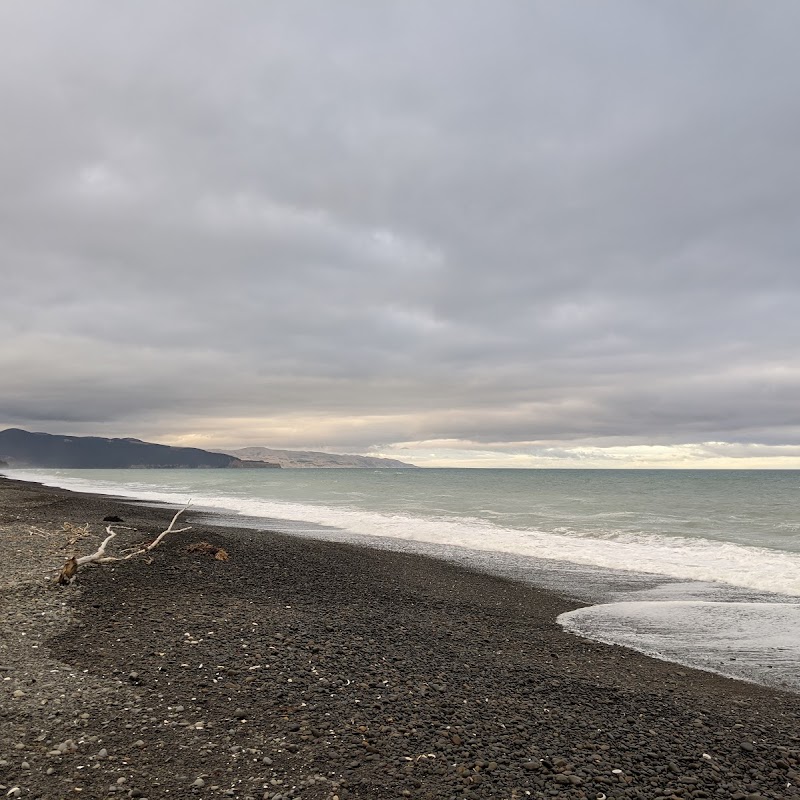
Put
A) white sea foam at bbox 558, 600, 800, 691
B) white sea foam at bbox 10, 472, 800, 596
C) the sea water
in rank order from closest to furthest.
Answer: white sea foam at bbox 558, 600, 800, 691, the sea water, white sea foam at bbox 10, 472, 800, 596

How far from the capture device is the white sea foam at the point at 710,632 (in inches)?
362

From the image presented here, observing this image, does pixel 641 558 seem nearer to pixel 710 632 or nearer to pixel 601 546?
pixel 601 546

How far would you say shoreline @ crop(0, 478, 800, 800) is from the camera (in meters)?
5.22

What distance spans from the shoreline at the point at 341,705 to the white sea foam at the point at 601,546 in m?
8.96

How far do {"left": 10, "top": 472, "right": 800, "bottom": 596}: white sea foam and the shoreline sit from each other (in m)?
8.96

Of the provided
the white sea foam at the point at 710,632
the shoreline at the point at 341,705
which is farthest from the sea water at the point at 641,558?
the shoreline at the point at 341,705

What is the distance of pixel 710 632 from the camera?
36.7 feet

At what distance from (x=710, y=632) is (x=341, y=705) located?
8.03m

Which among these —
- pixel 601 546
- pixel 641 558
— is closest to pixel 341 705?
pixel 641 558

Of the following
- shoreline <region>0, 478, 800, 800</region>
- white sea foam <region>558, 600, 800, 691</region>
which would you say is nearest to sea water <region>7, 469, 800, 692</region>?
white sea foam <region>558, 600, 800, 691</region>

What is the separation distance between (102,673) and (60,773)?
7.04 feet

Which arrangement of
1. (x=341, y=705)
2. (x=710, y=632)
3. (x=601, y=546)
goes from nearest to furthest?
(x=341, y=705) → (x=710, y=632) → (x=601, y=546)

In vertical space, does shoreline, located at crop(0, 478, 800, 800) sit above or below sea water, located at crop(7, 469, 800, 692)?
above

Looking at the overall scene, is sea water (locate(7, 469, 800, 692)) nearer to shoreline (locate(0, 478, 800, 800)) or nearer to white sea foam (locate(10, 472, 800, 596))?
white sea foam (locate(10, 472, 800, 596))
